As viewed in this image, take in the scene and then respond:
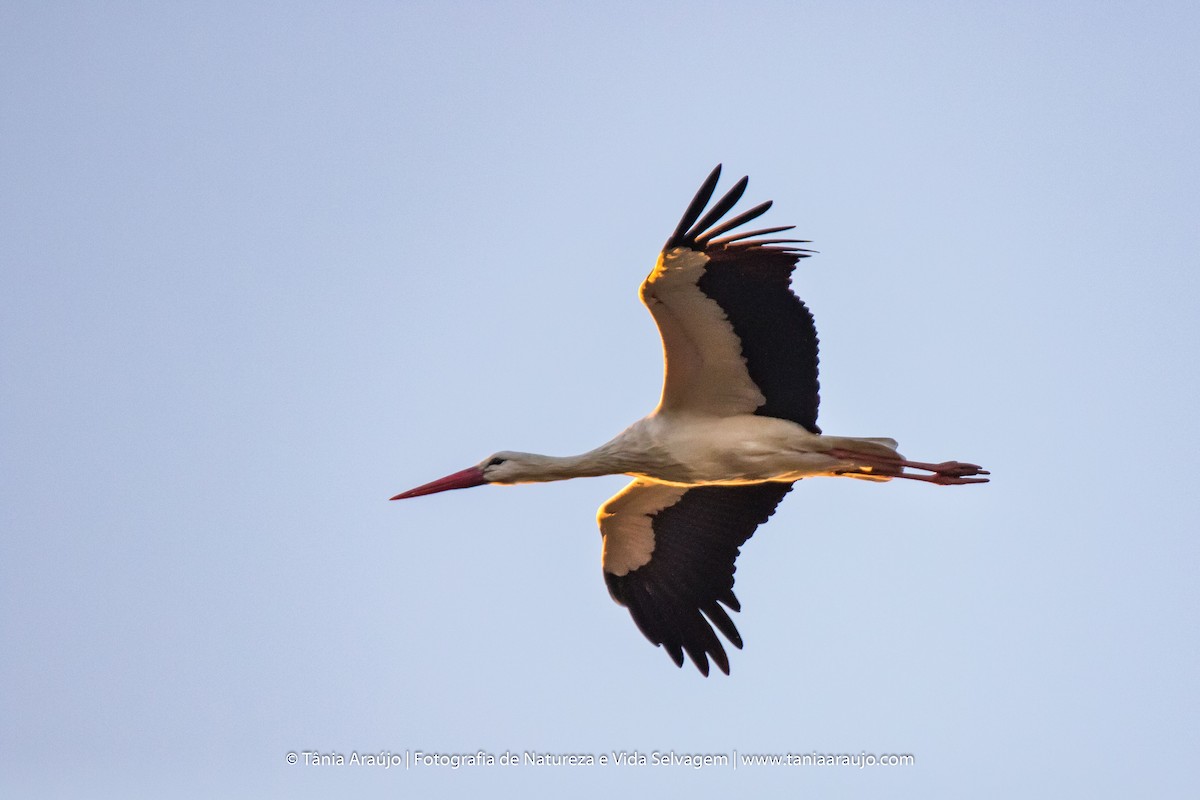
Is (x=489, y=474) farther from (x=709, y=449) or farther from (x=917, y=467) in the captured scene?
(x=917, y=467)

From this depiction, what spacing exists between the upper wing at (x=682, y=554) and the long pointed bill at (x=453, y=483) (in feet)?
3.17

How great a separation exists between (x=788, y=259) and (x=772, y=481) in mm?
1782

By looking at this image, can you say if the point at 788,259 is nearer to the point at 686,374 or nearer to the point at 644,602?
the point at 686,374

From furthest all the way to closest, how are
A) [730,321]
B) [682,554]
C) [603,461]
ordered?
[682,554] < [603,461] < [730,321]

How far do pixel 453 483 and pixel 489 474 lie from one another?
27 centimetres

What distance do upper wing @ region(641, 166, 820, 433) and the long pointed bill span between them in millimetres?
1366

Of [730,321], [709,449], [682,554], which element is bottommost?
[682,554]

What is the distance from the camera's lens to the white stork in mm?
9039

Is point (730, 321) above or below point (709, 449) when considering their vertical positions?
above

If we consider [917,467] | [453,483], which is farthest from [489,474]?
[917,467]

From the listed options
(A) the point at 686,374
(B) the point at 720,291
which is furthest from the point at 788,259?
(A) the point at 686,374

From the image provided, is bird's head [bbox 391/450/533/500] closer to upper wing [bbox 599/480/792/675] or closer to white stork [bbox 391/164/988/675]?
white stork [bbox 391/164/988/675]

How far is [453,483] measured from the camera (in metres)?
10.2

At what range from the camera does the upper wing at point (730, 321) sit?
29.1ft
